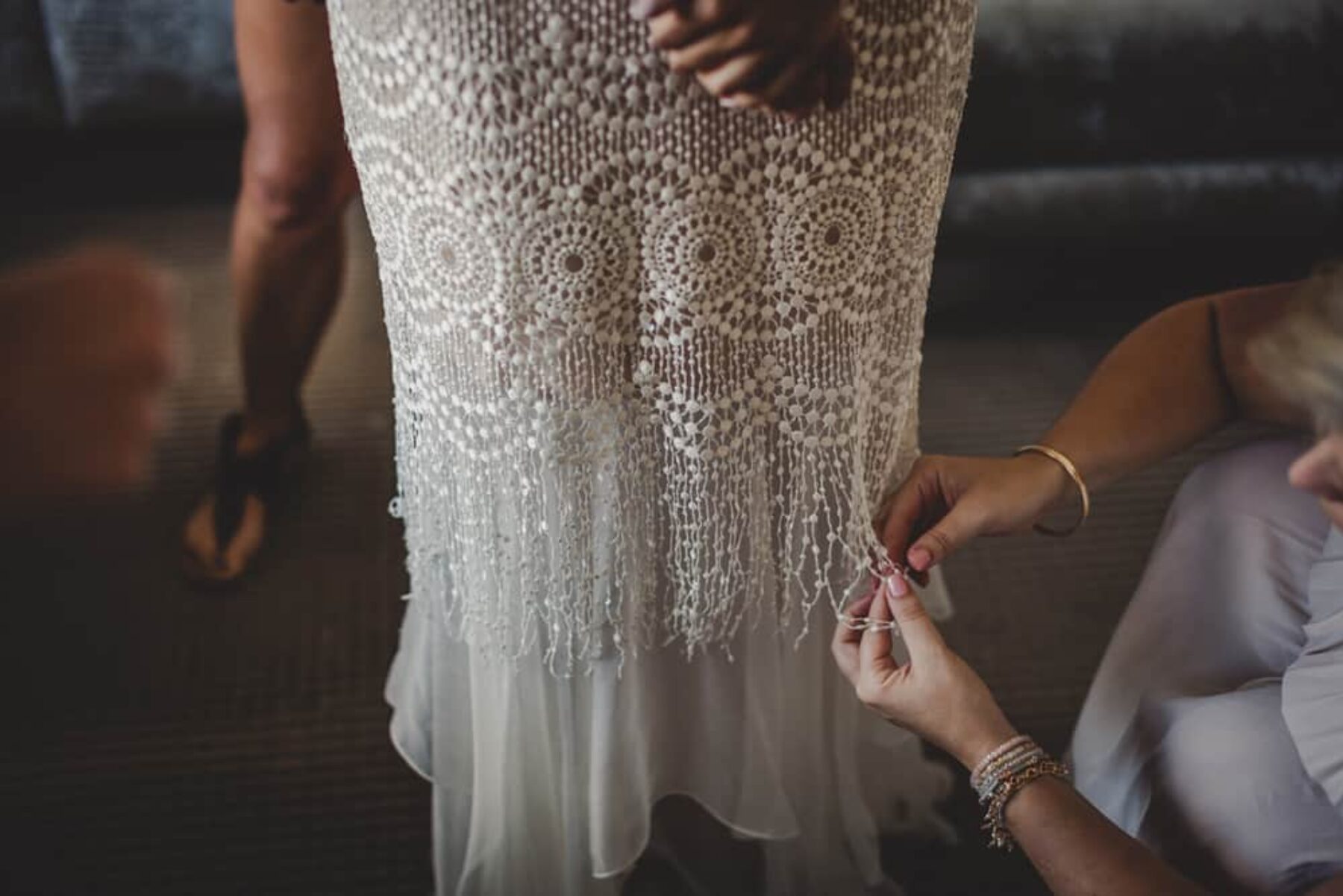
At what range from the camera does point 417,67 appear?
24.6 inches

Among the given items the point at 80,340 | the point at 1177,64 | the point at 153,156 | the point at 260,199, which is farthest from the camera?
the point at 153,156

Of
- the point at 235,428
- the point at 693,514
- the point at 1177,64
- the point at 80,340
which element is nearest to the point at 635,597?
the point at 693,514

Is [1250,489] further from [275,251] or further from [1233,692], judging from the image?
[275,251]

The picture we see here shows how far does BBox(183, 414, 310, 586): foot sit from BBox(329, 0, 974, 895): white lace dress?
0.51 meters

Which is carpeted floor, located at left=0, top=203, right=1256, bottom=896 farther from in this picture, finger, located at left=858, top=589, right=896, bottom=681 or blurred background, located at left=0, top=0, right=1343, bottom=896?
finger, located at left=858, top=589, right=896, bottom=681

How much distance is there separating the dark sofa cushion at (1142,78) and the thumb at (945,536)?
0.91m

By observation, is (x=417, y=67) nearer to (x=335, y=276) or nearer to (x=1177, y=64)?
(x=335, y=276)

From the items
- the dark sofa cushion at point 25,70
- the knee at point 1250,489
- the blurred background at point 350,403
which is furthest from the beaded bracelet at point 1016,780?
the dark sofa cushion at point 25,70

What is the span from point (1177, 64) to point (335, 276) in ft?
3.49

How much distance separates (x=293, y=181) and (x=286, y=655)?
472 millimetres

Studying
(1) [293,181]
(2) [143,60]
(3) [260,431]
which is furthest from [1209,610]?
(2) [143,60]

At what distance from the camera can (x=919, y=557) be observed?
807mm

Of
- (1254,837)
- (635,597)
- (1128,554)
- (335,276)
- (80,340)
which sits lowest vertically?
(1128,554)

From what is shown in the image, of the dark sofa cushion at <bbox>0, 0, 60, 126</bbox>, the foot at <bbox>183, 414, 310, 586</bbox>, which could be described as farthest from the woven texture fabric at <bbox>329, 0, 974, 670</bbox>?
Result: the dark sofa cushion at <bbox>0, 0, 60, 126</bbox>
